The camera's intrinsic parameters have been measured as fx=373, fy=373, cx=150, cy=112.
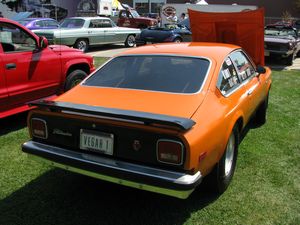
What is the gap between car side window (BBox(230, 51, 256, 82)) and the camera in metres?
4.59

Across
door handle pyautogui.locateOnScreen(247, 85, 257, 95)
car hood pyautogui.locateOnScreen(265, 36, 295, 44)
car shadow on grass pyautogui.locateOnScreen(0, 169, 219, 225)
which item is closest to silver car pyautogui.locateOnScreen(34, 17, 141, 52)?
car hood pyautogui.locateOnScreen(265, 36, 295, 44)

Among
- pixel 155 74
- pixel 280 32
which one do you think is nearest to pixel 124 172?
pixel 155 74

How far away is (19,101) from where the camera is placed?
224 inches

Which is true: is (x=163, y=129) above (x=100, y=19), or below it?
below

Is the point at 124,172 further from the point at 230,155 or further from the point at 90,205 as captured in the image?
the point at 230,155

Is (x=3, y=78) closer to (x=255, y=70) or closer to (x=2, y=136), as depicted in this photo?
(x=2, y=136)

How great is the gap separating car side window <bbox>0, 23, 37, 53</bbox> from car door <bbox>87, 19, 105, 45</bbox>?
10.5 m

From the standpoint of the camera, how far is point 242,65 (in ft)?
15.9

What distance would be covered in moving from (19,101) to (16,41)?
99 cm

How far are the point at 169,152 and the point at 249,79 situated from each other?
241 cm

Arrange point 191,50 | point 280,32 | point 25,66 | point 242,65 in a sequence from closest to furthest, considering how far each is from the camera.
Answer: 1. point 191,50
2. point 242,65
3. point 25,66
4. point 280,32

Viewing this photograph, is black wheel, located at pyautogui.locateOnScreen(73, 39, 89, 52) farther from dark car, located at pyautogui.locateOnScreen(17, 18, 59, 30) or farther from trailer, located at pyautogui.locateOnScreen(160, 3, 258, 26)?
trailer, located at pyautogui.locateOnScreen(160, 3, 258, 26)

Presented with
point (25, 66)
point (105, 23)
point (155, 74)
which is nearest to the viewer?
point (155, 74)

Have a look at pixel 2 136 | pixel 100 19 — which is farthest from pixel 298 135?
pixel 100 19
